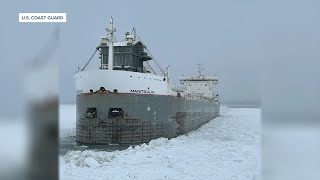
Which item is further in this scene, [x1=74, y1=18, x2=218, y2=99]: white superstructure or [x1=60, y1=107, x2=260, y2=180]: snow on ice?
[x1=74, y1=18, x2=218, y2=99]: white superstructure

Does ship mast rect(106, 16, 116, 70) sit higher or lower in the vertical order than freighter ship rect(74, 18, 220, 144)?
higher

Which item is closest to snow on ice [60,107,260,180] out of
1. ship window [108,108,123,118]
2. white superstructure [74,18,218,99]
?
ship window [108,108,123,118]

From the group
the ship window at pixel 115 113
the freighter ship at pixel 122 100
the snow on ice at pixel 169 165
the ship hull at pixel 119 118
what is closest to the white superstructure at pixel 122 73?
the freighter ship at pixel 122 100

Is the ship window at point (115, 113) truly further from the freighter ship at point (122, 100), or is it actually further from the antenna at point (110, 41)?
the antenna at point (110, 41)

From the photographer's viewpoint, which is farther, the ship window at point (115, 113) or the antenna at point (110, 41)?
the antenna at point (110, 41)

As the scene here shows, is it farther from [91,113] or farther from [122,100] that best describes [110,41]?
[91,113]

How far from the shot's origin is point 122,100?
11.6 m

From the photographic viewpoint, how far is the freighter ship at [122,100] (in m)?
11.5

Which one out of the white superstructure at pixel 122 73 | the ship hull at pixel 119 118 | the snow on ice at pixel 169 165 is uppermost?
the white superstructure at pixel 122 73

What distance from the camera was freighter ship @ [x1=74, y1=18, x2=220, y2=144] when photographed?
37.9ft

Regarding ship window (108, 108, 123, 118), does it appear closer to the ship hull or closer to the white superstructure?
the ship hull

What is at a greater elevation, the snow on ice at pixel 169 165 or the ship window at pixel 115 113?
the ship window at pixel 115 113

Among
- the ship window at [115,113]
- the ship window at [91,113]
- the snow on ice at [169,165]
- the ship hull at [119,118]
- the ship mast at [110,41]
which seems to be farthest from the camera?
the ship mast at [110,41]

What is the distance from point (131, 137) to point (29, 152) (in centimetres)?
811
